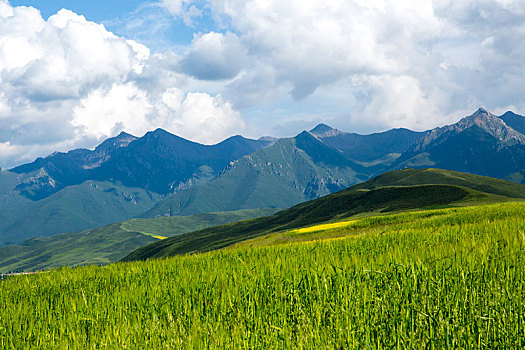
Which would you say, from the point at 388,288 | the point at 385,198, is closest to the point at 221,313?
the point at 388,288

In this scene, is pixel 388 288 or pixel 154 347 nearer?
pixel 154 347

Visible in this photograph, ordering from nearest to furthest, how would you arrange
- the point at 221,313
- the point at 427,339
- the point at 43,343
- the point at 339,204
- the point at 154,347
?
the point at 427,339 < the point at 154,347 < the point at 43,343 < the point at 221,313 < the point at 339,204

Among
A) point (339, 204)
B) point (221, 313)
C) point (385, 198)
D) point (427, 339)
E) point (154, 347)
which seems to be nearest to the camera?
point (427, 339)

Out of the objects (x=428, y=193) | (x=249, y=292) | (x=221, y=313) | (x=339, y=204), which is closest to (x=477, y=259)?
(x=249, y=292)

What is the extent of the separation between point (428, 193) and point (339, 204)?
55380 millimetres

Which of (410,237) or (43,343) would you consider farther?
(410,237)

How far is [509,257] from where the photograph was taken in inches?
278

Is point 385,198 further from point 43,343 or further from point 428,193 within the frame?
point 43,343

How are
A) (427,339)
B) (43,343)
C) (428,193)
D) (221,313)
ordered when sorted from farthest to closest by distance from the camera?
1. (428,193)
2. (221,313)
3. (43,343)
4. (427,339)

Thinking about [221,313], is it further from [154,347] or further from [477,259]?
[477,259]

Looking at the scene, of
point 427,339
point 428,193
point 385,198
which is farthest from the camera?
point 385,198

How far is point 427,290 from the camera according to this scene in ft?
19.5

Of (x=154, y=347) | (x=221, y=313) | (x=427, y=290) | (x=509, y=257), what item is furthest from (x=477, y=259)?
(x=154, y=347)

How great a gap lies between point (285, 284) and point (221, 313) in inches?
62.4
